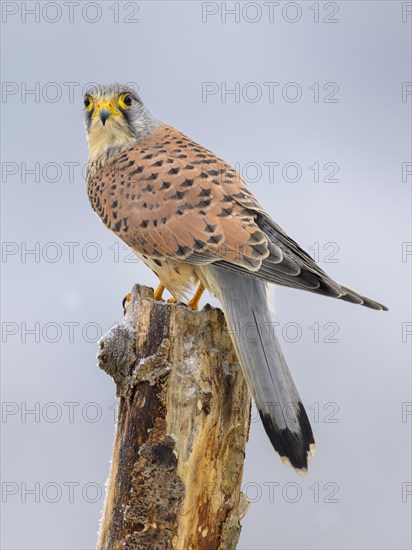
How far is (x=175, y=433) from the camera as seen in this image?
3.38 metres

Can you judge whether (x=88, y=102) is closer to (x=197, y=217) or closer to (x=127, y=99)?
(x=127, y=99)

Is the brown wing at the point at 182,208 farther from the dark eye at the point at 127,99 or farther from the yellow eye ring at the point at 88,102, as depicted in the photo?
the yellow eye ring at the point at 88,102

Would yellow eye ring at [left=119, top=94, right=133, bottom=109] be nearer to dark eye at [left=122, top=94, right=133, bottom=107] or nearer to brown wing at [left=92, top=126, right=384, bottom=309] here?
dark eye at [left=122, top=94, right=133, bottom=107]

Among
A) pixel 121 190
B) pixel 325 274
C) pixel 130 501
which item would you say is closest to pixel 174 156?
pixel 121 190

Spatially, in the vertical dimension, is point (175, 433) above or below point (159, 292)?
below

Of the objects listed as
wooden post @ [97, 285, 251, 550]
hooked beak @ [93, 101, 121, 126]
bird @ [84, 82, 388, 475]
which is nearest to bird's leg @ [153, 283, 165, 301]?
bird @ [84, 82, 388, 475]

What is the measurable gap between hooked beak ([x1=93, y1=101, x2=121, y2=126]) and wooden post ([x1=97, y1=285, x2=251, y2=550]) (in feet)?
4.91

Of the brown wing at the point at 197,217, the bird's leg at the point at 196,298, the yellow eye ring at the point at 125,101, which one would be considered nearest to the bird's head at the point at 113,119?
the yellow eye ring at the point at 125,101

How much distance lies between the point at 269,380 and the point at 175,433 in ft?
1.74

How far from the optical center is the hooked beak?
4508 mm

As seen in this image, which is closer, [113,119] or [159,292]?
[159,292]

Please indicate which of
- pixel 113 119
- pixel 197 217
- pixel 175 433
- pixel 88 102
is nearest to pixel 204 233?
pixel 197 217

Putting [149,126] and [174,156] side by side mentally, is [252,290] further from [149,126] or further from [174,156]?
[149,126]

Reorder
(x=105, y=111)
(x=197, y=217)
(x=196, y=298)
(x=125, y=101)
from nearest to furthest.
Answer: (x=197, y=217)
(x=196, y=298)
(x=105, y=111)
(x=125, y=101)
